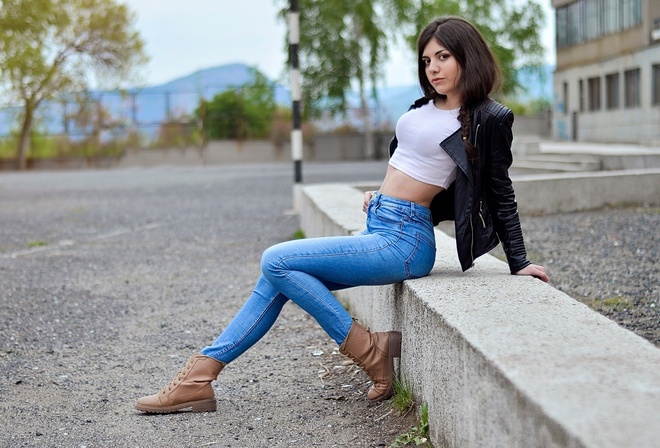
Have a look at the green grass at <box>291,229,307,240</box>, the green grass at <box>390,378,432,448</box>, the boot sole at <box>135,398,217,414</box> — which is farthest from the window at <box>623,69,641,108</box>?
the boot sole at <box>135,398,217,414</box>

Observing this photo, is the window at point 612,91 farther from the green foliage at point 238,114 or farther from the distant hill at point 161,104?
the green foliage at point 238,114

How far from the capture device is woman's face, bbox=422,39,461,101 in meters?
4.50

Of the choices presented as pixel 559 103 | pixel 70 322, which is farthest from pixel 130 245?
pixel 559 103

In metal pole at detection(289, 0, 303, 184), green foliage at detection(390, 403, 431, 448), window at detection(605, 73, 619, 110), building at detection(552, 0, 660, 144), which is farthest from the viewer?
window at detection(605, 73, 619, 110)

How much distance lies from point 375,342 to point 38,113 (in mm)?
49185

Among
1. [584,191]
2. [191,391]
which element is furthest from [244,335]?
[584,191]

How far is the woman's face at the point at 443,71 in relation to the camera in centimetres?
450

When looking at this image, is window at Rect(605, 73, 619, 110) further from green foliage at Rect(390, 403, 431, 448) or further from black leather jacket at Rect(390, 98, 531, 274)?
green foliage at Rect(390, 403, 431, 448)

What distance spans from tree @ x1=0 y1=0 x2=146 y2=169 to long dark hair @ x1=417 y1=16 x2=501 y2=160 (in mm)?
→ 46520

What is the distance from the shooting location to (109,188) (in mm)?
25203

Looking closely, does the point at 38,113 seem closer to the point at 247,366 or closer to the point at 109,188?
the point at 109,188

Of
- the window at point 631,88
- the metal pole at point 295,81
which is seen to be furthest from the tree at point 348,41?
the metal pole at point 295,81

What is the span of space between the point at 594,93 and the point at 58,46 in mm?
25241

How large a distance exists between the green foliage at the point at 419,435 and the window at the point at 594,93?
42.4 meters
